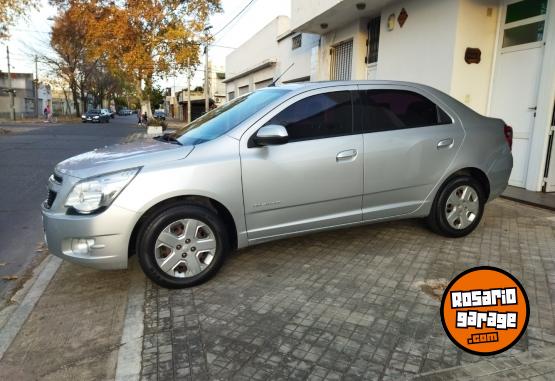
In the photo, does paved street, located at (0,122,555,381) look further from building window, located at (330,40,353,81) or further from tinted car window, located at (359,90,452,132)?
building window, located at (330,40,353,81)

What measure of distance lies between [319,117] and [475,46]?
5205mm

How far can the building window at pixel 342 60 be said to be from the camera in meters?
12.5

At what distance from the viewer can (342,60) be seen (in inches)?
512

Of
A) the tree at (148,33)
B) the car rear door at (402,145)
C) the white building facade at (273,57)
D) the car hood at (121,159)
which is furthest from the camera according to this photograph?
the tree at (148,33)

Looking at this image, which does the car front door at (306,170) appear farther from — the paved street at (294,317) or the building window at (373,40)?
the building window at (373,40)

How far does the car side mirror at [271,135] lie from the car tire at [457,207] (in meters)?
1.98

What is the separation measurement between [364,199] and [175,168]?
181 cm

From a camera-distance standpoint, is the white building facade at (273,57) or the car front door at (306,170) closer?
the car front door at (306,170)

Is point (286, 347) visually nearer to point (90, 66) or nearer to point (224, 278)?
point (224, 278)

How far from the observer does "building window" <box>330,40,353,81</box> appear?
12488 mm

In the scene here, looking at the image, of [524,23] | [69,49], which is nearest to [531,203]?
[524,23]

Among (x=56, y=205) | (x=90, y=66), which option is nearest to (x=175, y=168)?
(x=56, y=205)

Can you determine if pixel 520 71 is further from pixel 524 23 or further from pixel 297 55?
pixel 297 55

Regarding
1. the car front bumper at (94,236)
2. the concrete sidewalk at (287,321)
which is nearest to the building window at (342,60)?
the concrete sidewalk at (287,321)
